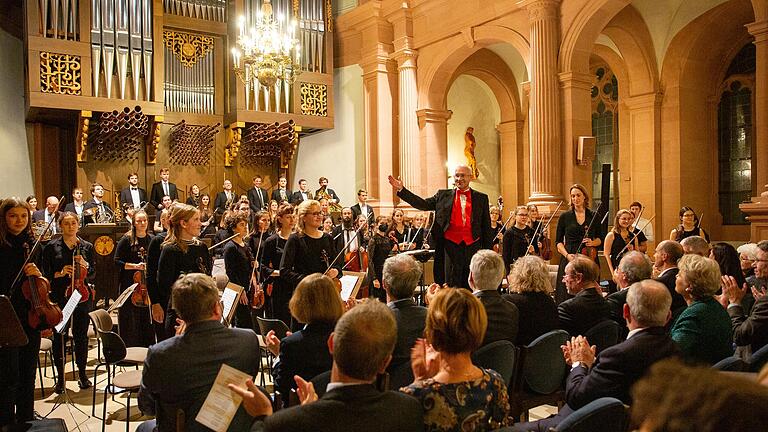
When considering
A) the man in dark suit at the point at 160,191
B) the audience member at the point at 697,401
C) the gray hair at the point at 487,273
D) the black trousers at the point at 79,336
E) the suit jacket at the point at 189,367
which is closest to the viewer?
the audience member at the point at 697,401

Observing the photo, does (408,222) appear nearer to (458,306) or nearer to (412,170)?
(412,170)

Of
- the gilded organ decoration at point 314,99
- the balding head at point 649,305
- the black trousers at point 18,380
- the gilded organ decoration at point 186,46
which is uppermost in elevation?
the gilded organ decoration at point 186,46

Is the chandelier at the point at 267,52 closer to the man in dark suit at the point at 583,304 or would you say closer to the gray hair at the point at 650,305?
the man in dark suit at the point at 583,304

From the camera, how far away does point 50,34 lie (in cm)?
1002

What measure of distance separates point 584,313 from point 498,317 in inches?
22.2

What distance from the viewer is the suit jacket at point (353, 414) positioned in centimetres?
158

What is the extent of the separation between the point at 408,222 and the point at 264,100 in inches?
147

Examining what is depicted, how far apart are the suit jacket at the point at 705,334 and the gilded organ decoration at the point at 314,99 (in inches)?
399

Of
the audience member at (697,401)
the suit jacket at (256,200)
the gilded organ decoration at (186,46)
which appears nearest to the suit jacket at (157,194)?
the suit jacket at (256,200)

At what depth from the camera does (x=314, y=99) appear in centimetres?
1234

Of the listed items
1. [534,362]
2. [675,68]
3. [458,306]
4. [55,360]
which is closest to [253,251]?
[55,360]

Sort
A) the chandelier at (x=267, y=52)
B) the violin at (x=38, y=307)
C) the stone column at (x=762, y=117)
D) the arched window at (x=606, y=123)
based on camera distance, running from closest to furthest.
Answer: the violin at (x=38, y=307), the stone column at (x=762, y=117), the chandelier at (x=267, y=52), the arched window at (x=606, y=123)

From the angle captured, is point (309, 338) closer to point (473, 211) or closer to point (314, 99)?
point (473, 211)

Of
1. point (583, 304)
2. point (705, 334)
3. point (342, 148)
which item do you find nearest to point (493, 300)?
point (583, 304)
